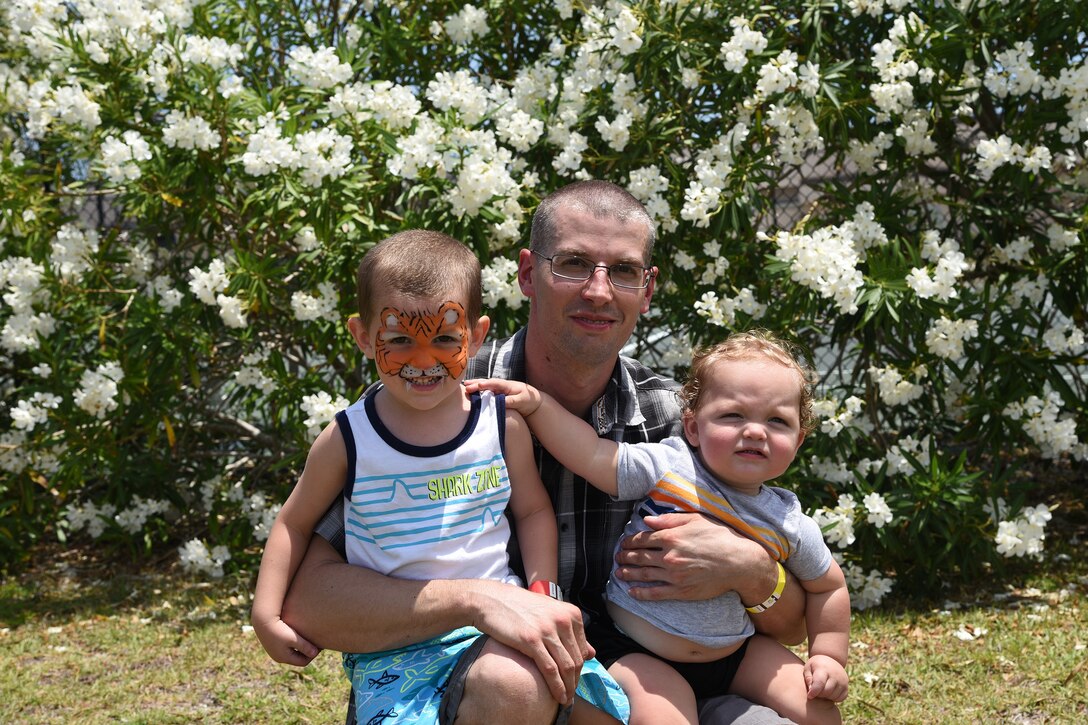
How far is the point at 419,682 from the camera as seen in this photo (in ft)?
7.27

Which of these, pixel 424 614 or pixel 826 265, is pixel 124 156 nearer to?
pixel 826 265

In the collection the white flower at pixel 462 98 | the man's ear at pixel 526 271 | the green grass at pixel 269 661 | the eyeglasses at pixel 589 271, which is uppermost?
the white flower at pixel 462 98

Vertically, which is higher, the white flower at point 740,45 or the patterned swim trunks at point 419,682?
the white flower at point 740,45

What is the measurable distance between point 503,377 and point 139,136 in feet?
9.18

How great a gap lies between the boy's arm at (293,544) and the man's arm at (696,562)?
2.26ft

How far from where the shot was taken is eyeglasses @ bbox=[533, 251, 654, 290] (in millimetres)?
2648

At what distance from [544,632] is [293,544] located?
1.99 ft

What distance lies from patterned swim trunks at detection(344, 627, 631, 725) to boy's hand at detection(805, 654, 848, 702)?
17.1 inches

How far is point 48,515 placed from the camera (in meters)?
5.73

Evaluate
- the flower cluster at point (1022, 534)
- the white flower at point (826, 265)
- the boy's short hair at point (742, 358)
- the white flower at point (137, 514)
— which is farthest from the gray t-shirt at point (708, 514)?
the white flower at point (137, 514)

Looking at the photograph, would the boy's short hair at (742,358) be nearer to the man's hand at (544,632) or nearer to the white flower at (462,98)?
the man's hand at (544,632)

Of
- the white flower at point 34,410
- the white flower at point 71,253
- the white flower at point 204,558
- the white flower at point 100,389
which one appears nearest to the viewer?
the white flower at point 100,389

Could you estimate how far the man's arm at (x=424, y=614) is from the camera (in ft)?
7.00

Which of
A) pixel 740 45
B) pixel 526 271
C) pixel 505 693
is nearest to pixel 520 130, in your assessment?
pixel 740 45
